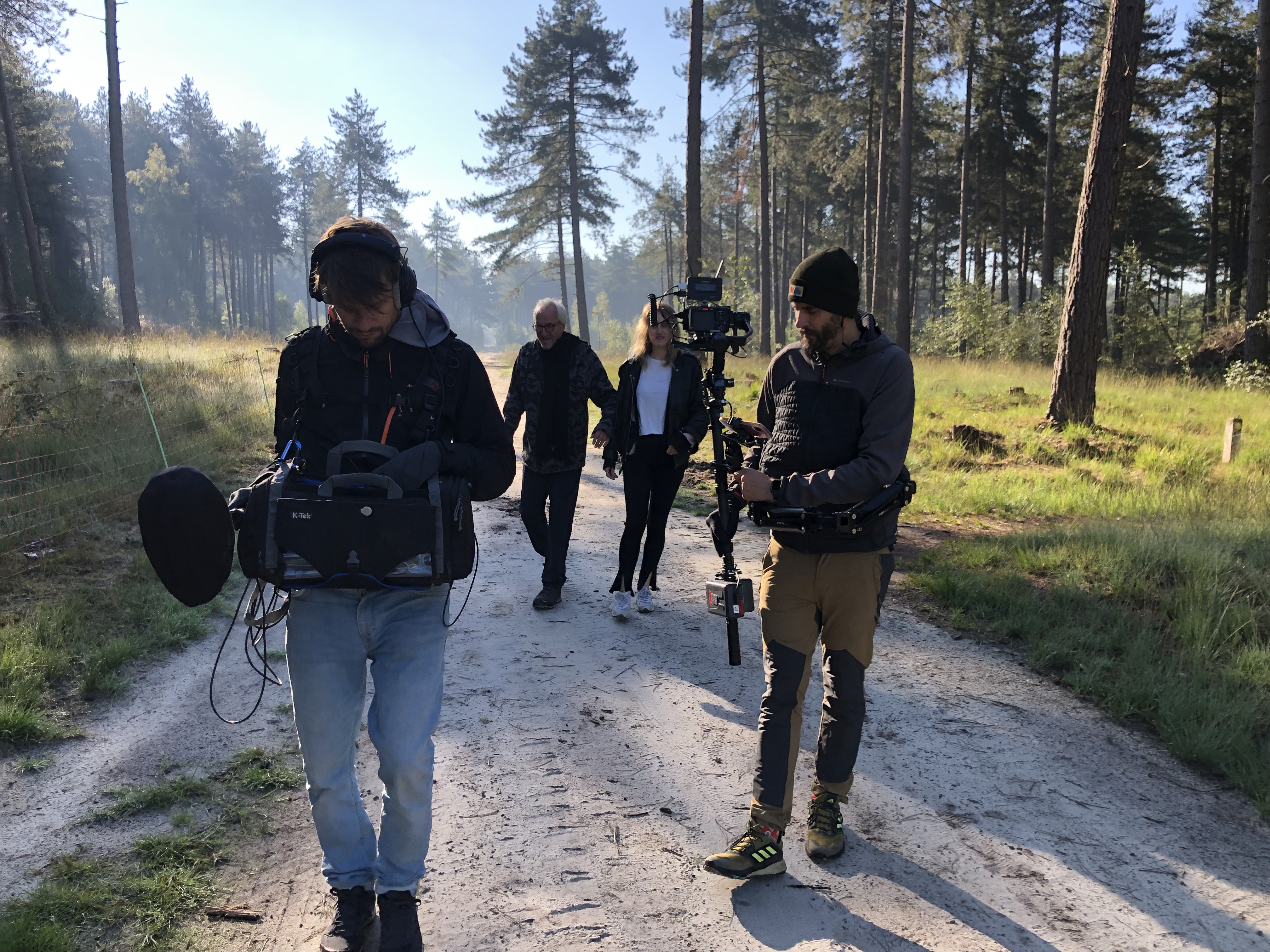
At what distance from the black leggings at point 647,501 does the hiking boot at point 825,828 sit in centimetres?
257

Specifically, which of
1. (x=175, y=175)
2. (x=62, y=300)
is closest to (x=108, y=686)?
(x=62, y=300)

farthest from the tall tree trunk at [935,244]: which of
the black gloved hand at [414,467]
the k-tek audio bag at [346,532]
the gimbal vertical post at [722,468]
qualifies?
the k-tek audio bag at [346,532]

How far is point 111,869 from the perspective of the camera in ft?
9.05

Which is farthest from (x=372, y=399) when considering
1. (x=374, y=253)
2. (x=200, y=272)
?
(x=200, y=272)

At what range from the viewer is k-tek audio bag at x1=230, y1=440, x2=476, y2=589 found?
2.08 m

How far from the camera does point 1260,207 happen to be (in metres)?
16.0

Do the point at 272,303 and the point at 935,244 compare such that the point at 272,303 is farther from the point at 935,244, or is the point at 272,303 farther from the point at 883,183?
the point at 883,183

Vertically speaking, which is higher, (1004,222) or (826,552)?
(1004,222)

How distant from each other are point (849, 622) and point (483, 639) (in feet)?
9.33

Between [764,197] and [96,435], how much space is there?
24.3 meters

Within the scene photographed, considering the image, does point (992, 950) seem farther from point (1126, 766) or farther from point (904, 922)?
point (1126, 766)

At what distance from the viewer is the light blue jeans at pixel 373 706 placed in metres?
2.24

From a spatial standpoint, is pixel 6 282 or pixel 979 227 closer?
pixel 6 282

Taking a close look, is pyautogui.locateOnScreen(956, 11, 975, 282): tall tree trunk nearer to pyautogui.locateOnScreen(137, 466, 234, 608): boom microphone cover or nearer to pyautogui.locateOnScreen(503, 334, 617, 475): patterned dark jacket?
pyautogui.locateOnScreen(503, 334, 617, 475): patterned dark jacket
